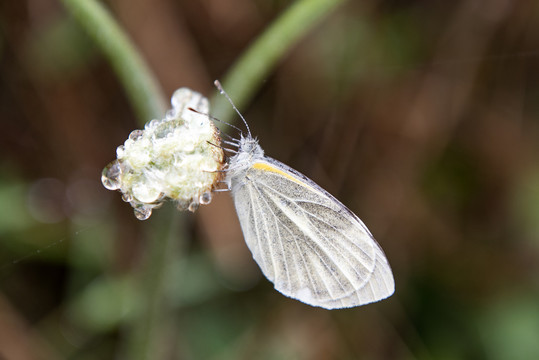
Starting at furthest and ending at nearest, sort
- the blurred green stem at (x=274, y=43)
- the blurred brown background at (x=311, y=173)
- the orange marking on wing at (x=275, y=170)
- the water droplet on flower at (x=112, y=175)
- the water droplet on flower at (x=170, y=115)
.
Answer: the blurred brown background at (x=311, y=173), the orange marking on wing at (x=275, y=170), the blurred green stem at (x=274, y=43), the water droplet on flower at (x=170, y=115), the water droplet on flower at (x=112, y=175)

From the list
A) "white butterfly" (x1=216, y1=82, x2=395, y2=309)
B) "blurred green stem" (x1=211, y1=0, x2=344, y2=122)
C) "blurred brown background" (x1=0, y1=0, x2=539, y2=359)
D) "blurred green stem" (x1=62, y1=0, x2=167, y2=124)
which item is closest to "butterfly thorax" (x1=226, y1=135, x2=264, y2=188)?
"white butterfly" (x1=216, y1=82, x2=395, y2=309)

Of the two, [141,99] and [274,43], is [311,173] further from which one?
[141,99]

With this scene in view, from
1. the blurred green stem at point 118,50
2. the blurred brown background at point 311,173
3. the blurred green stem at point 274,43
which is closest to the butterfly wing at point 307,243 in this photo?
the blurred green stem at point 274,43

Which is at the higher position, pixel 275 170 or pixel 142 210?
pixel 142 210

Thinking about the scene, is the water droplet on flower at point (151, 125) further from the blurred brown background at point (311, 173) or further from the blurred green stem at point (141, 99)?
the blurred brown background at point (311, 173)

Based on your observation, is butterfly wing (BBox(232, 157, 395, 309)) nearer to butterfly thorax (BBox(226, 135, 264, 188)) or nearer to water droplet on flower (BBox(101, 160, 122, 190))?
butterfly thorax (BBox(226, 135, 264, 188))

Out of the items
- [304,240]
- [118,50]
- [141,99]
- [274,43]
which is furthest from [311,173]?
[118,50]

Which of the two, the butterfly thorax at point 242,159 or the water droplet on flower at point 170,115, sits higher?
the water droplet on flower at point 170,115
